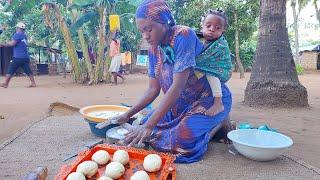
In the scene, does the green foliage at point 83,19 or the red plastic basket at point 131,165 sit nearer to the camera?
the red plastic basket at point 131,165

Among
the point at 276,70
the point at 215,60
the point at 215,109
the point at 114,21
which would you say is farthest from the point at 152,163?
the point at 114,21

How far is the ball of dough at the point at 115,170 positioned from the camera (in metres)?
1.88

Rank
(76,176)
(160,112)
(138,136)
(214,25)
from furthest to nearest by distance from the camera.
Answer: (214,25) < (160,112) < (138,136) < (76,176)

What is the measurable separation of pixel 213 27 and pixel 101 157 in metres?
1.44

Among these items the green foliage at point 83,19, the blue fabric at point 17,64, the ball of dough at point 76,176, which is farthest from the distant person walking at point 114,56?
the ball of dough at point 76,176

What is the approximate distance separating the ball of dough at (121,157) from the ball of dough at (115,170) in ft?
0.25

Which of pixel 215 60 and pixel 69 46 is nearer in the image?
pixel 215 60

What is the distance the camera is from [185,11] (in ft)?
50.7

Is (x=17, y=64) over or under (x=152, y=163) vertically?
over

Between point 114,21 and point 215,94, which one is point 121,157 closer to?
point 215,94

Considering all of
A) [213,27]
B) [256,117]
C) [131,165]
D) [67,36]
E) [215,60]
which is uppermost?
[67,36]

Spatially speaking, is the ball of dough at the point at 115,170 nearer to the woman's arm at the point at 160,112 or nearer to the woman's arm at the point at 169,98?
the woman's arm at the point at 160,112

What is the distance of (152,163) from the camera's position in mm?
1944

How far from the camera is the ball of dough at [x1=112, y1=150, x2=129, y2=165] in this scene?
201 centimetres
